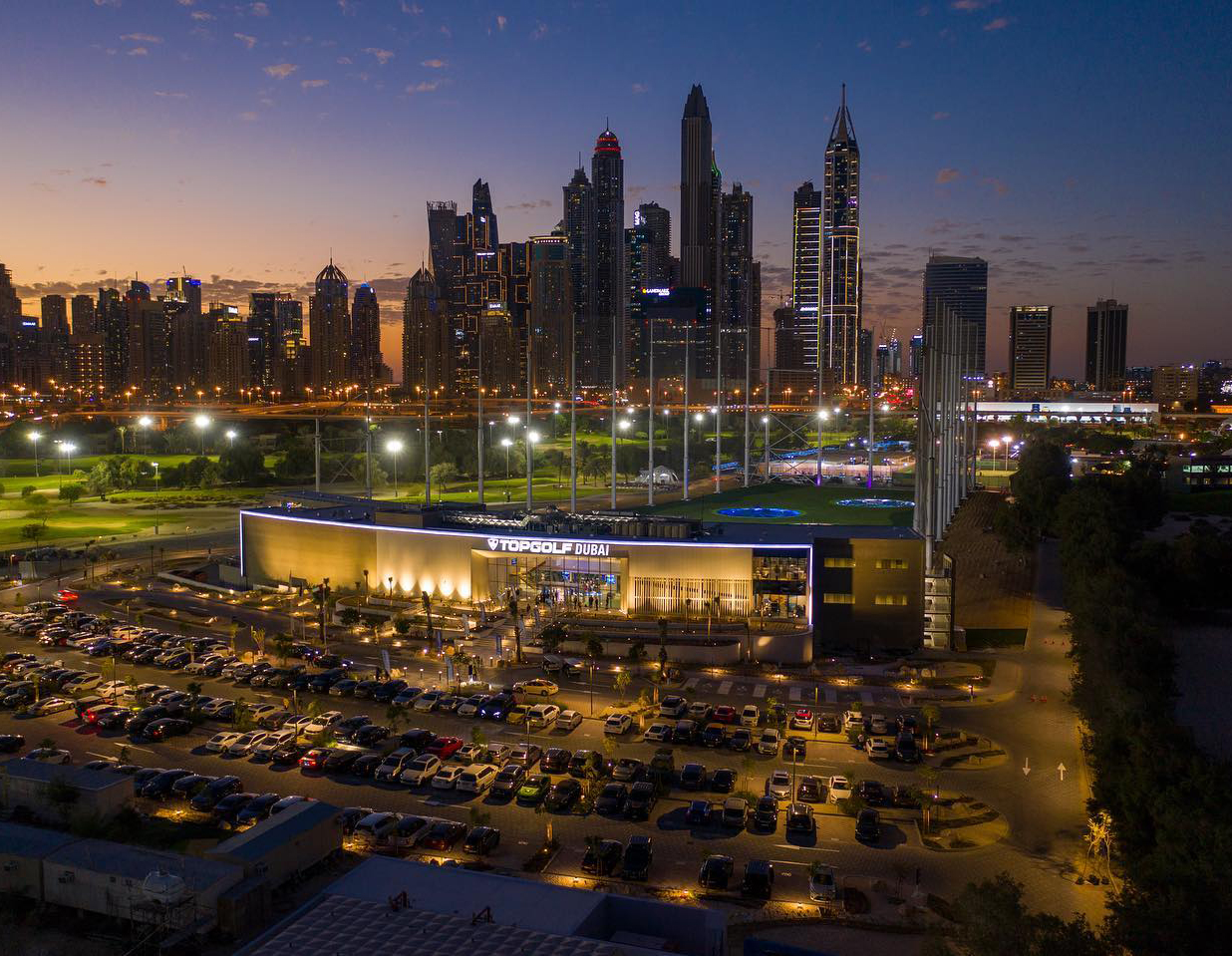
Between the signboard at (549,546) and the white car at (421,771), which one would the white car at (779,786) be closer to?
the white car at (421,771)

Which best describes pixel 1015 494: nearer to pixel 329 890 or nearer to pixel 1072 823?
pixel 1072 823

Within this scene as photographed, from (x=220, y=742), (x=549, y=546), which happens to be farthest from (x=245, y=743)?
(x=549, y=546)

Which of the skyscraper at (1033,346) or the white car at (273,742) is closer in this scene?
the white car at (273,742)

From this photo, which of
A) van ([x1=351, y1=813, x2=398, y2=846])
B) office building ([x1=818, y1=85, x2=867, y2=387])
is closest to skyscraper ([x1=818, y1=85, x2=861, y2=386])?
office building ([x1=818, y1=85, x2=867, y2=387])

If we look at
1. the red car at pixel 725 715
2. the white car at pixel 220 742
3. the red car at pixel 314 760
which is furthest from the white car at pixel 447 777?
the red car at pixel 725 715

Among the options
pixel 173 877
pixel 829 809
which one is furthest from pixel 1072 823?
pixel 173 877

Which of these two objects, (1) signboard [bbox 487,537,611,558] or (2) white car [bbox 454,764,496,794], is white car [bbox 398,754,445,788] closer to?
(2) white car [bbox 454,764,496,794]

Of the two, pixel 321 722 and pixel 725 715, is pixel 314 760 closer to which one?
pixel 321 722
